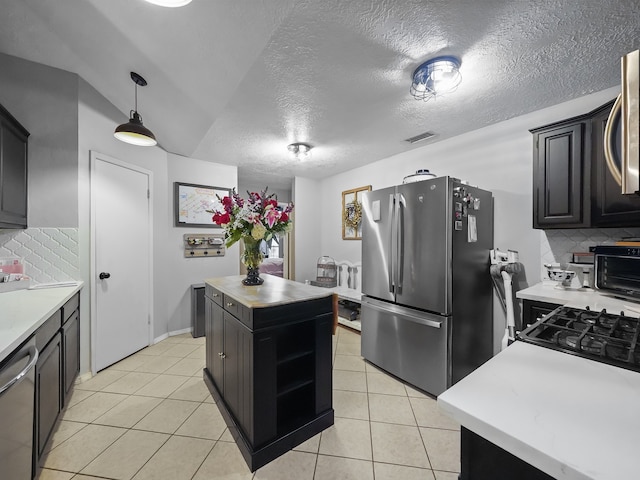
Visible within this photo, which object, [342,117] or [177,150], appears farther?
[177,150]

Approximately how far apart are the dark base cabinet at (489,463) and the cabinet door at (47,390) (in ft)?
6.54

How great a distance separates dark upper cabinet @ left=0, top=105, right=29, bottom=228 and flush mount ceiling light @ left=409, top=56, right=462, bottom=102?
285 centimetres

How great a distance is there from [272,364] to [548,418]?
4.26 ft

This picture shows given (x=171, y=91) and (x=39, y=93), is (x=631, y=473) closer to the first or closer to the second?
(x=171, y=91)

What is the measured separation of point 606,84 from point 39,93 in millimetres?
4424

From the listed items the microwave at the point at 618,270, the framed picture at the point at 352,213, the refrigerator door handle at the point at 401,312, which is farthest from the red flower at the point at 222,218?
the microwave at the point at 618,270

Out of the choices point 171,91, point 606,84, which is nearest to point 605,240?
point 606,84

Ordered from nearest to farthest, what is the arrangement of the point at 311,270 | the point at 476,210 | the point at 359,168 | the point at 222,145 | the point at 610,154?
the point at 610,154 < the point at 476,210 < the point at 222,145 < the point at 359,168 < the point at 311,270

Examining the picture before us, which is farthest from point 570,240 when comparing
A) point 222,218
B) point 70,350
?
point 70,350

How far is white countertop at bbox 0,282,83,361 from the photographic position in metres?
1.14

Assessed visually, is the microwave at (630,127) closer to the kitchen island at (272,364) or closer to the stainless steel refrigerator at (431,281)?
the kitchen island at (272,364)

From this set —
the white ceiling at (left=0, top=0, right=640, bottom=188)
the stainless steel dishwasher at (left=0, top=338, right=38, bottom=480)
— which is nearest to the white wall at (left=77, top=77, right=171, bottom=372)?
the white ceiling at (left=0, top=0, right=640, bottom=188)

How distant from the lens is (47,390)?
59.3 inches

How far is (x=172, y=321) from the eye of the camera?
346 centimetres
